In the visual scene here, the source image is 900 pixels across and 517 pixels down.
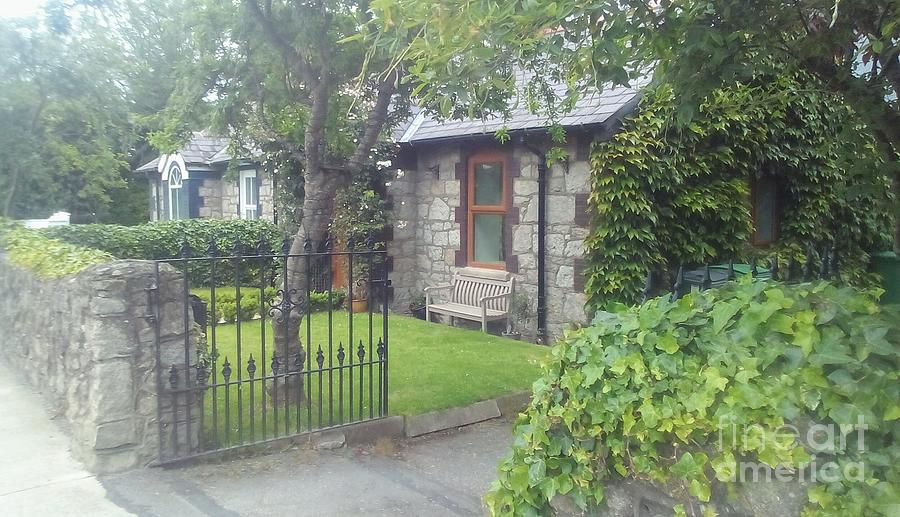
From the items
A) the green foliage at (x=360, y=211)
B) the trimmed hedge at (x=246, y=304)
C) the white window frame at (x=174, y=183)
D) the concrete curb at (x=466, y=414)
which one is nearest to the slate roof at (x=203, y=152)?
the white window frame at (x=174, y=183)

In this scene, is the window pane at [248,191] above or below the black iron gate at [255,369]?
above

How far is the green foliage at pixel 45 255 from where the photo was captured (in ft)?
18.7

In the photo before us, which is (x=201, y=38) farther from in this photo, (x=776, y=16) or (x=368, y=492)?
(x=776, y=16)

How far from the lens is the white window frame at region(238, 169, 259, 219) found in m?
17.1

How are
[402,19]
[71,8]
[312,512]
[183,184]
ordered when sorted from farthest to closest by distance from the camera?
[183,184] → [71,8] → [312,512] → [402,19]

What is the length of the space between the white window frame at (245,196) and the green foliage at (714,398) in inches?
574

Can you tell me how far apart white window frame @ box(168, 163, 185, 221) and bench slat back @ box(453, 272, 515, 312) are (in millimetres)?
10635

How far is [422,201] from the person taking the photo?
40.1ft

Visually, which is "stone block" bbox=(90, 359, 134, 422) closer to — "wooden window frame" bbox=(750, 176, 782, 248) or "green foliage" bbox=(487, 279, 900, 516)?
"green foliage" bbox=(487, 279, 900, 516)

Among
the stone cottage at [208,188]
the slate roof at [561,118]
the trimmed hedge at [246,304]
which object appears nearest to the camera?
the slate roof at [561,118]

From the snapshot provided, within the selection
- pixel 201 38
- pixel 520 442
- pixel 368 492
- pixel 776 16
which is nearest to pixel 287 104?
pixel 201 38

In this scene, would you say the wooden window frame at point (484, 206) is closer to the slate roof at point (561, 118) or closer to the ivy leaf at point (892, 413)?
the slate roof at point (561, 118)

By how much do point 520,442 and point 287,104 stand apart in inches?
186

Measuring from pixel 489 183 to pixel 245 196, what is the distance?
8618mm
